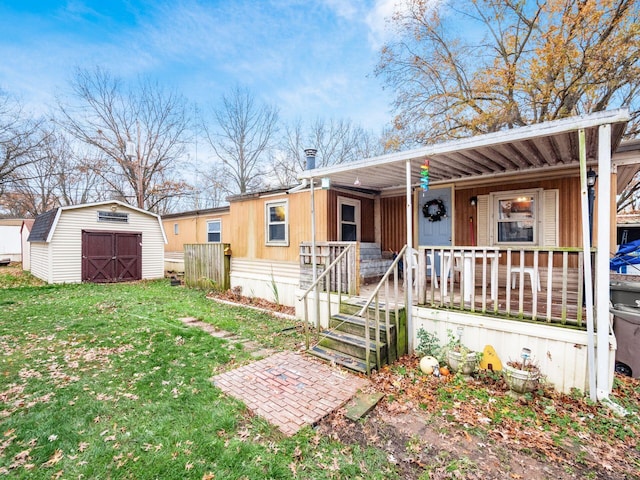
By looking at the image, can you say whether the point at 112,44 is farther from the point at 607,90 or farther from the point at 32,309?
the point at 607,90

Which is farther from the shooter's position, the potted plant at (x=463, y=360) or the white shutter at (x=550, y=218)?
the white shutter at (x=550, y=218)

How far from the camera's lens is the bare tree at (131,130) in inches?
731

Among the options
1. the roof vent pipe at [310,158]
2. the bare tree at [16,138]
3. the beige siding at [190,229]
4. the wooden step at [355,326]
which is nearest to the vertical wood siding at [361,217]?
the roof vent pipe at [310,158]

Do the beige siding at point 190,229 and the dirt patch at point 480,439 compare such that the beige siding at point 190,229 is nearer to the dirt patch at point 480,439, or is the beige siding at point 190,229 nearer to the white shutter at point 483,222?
the white shutter at point 483,222

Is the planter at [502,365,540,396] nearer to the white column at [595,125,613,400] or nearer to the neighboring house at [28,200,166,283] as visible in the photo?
the white column at [595,125,613,400]

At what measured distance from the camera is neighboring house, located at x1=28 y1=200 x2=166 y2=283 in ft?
38.5

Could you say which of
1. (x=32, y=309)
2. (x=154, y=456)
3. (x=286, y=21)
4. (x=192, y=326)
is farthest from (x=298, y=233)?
(x=286, y=21)

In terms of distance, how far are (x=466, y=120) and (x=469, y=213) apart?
800 centimetres

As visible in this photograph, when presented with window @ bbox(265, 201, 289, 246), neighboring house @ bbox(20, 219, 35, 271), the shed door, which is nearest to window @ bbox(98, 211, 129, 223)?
the shed door

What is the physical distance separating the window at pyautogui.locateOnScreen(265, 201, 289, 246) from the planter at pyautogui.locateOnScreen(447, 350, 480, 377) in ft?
17.5

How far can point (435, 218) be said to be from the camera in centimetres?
723

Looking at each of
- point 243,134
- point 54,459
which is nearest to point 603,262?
point 54,459

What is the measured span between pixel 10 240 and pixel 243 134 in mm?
17652

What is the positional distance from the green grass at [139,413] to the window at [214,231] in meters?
7.26
